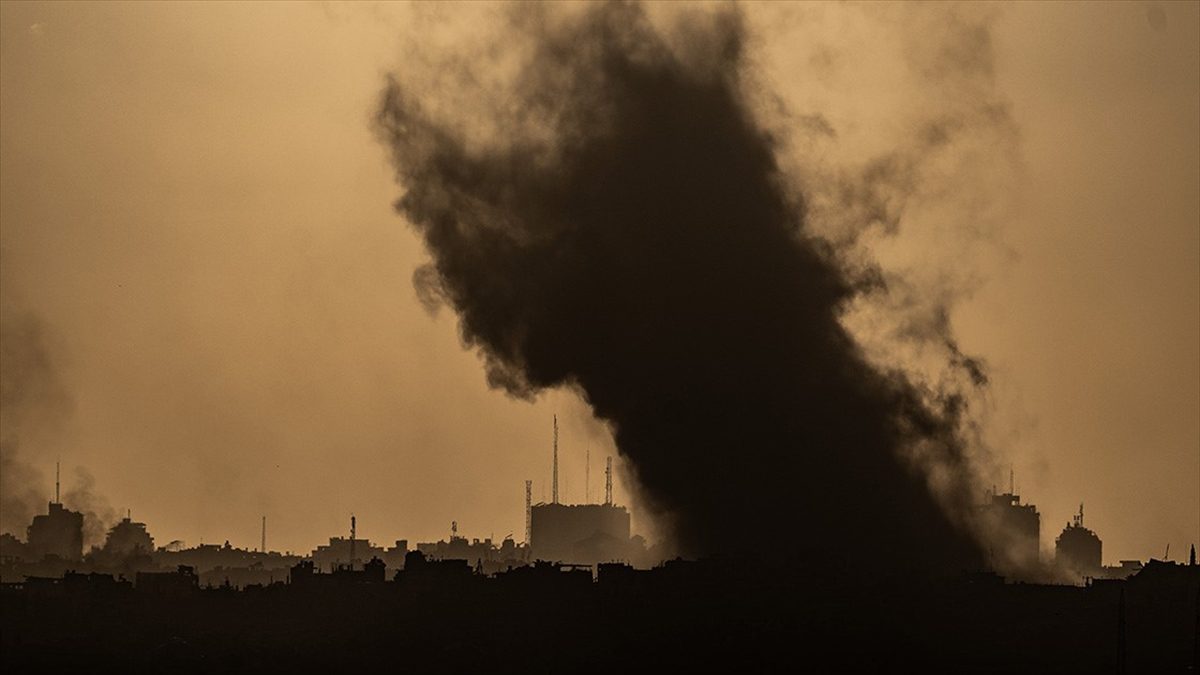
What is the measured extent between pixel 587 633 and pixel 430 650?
7.12m

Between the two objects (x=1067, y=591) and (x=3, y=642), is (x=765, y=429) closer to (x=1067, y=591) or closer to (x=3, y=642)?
(x=1067, y=591)

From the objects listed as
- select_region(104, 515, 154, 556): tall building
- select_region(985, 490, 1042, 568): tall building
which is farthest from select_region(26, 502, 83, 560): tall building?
select_region(985, 490, 1042, 568): tall building

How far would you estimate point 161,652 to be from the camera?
119938 mm

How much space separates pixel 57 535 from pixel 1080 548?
6327 cm

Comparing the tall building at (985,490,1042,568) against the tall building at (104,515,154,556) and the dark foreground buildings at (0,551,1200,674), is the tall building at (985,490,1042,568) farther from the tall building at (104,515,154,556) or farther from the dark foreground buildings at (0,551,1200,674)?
the tall building at (104,515,154,556)

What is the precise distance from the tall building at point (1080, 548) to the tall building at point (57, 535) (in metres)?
57.5

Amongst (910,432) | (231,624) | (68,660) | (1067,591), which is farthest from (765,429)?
(68,660)

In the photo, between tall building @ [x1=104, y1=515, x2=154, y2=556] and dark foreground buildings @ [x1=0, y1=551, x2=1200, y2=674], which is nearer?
dark foreground buildings @ [x1=0, y1=551, x2=1200, y2=674]

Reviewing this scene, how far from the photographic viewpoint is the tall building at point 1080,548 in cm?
17400

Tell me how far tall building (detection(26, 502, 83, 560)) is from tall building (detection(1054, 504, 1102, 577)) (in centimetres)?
5748

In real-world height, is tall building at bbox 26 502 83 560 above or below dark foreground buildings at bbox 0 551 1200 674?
above

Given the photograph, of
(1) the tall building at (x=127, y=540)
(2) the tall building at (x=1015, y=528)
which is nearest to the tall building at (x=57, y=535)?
(1) the tall building at (x=127, y=540)

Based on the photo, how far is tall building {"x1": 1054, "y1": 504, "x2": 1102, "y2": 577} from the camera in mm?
174000

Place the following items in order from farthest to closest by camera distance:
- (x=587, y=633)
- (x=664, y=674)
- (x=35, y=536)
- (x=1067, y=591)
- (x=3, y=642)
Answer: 1. (x=35, y=536)
2. (x=1067, y=591)
3. (x=587, y=633)
4. (x=664, y=674)
5. (x=3, y=642)
